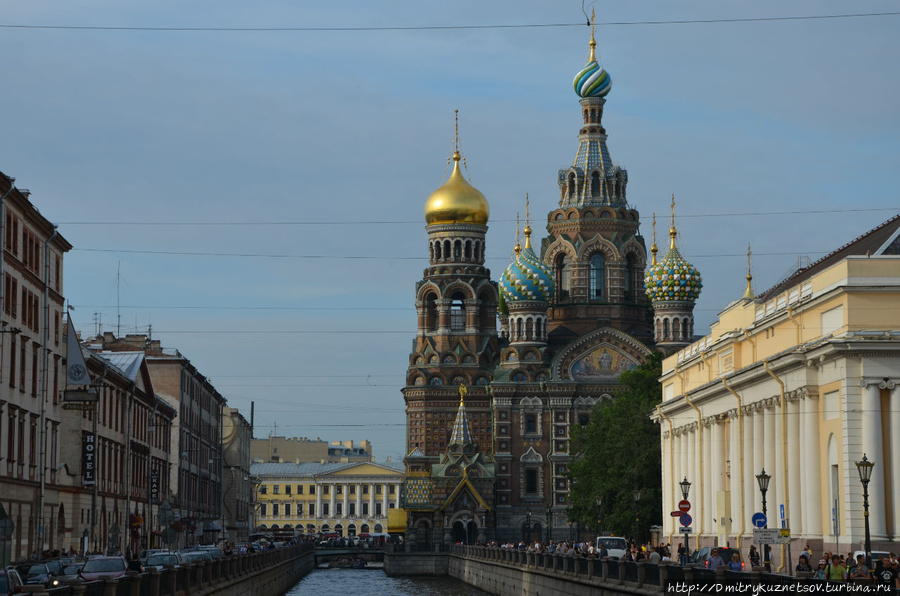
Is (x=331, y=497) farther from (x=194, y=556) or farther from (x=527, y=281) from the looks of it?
(x=194, y=556)

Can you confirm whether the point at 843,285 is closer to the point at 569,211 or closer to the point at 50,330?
the point at 50,330

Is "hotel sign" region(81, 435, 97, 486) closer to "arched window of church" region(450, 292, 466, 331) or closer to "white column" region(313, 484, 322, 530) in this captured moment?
"arched window of church" region(450, 292, 466, 331)

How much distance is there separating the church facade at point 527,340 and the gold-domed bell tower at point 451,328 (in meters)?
0.10

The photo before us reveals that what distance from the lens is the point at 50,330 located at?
181 ft

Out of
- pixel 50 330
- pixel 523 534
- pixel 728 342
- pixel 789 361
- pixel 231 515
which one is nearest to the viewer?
pixel 789 361

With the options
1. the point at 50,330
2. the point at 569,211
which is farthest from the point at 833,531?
the point at 569,211

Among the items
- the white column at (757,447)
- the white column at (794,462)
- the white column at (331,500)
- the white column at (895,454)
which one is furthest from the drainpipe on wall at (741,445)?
the white column at (331,500)

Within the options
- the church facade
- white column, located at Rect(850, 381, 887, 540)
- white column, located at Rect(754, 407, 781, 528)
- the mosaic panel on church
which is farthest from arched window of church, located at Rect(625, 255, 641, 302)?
white column, located at Rect(850, 381, 887, 540)

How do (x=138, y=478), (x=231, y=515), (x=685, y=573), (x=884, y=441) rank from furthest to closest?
(x=231, y=515) → (x=138, y=478) → (x=884, y=441) → (x=685, y=573)

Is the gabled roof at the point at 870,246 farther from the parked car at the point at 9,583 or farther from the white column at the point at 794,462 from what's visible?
the parked car at the point at 9,583

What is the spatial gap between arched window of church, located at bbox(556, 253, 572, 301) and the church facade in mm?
110

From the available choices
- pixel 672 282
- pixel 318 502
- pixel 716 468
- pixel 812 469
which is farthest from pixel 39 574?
pixel 318 502

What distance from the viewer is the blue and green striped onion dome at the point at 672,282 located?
374ft

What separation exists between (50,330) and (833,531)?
27.2m
